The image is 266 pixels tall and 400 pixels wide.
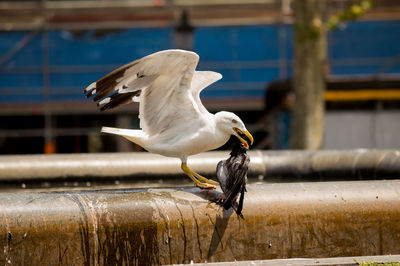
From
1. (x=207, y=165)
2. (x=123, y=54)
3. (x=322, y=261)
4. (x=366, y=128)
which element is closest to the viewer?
(x=322, y=261)

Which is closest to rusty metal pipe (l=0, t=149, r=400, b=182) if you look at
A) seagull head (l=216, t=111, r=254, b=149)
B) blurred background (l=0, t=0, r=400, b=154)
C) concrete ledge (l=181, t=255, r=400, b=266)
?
seagull head (l=216, t=111, r=254, b=149)

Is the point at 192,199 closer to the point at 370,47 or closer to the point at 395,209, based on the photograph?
the point at 395,209

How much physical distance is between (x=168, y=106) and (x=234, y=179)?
80 cm

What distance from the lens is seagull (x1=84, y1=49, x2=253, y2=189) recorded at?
317 cm

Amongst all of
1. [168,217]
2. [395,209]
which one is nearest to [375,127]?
[395,209]

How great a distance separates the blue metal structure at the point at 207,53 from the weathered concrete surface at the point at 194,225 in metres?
9.01

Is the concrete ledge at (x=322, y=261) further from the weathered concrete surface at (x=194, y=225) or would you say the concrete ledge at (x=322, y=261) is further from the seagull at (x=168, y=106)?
the seagull at (x=168, y=106)

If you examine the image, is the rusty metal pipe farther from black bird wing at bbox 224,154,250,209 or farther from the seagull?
black bird wing at bbox 224,154,250,209

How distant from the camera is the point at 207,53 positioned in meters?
11.9

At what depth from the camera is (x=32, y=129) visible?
40.3 ft

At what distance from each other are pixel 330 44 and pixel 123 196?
996 cm

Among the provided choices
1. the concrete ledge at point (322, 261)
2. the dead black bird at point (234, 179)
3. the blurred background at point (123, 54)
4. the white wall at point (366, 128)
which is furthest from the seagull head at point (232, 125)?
the blurred background at point (123, 54)

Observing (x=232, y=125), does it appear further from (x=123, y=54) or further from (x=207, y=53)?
(x=123, y=54)

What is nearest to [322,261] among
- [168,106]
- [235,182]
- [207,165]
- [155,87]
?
[235,182]
